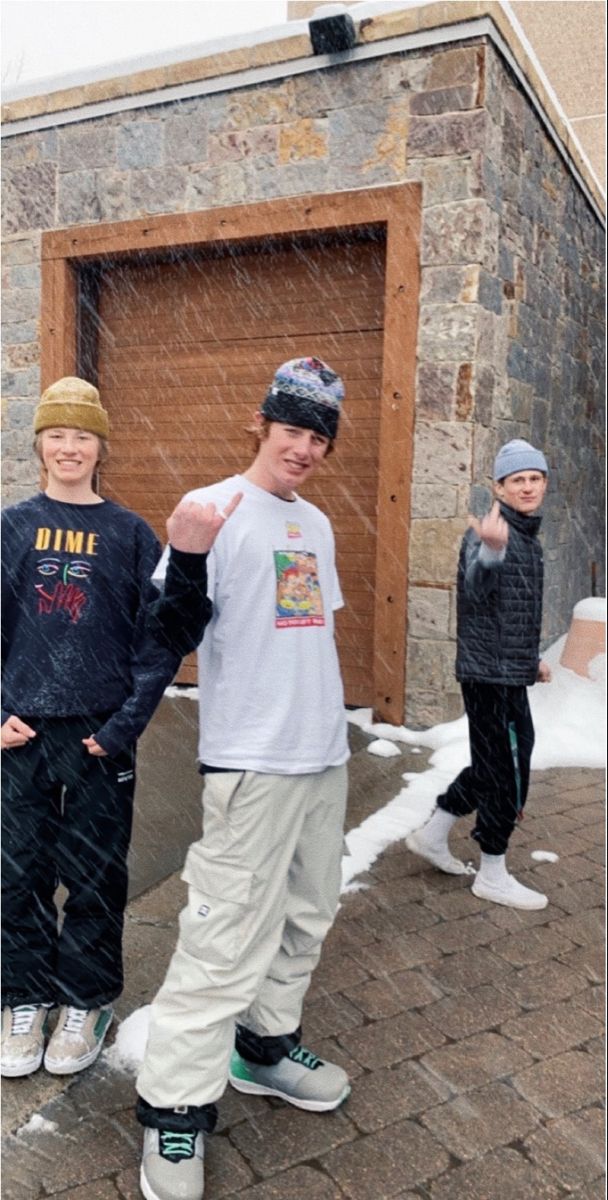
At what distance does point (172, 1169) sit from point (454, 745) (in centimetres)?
354

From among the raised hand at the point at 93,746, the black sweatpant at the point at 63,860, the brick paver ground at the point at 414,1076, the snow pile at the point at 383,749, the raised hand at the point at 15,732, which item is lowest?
the brick paver ground at the point at 414,1076

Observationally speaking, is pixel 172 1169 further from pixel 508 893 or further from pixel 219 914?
pixel 508 893

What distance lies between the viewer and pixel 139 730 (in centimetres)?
227

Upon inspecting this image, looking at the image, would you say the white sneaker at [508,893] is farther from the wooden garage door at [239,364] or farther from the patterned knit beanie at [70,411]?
the wooden garage door at [239,364]

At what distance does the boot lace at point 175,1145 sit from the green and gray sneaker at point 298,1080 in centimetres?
35

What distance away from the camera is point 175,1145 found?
6.27 ft

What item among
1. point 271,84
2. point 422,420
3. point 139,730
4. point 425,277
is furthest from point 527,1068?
point 271,84

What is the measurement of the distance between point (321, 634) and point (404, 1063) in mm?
1243

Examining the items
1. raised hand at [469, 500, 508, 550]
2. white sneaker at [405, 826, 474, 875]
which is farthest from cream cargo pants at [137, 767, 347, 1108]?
→ white sneaker at [405, 826, 474, 875]

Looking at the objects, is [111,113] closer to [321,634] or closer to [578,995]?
[321,634]

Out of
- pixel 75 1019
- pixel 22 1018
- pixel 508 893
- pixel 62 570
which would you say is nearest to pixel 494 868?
pixel 508 893

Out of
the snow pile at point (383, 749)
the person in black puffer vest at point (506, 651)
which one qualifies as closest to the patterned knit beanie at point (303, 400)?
the person in black puffer vest at point (506, 651)

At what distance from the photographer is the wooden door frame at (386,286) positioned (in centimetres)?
541

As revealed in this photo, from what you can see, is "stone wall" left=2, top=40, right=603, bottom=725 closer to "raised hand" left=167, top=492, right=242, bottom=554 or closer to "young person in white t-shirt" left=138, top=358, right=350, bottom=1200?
"young person in white t-shirt" left=138, top=358, right=350, bottom=1200
